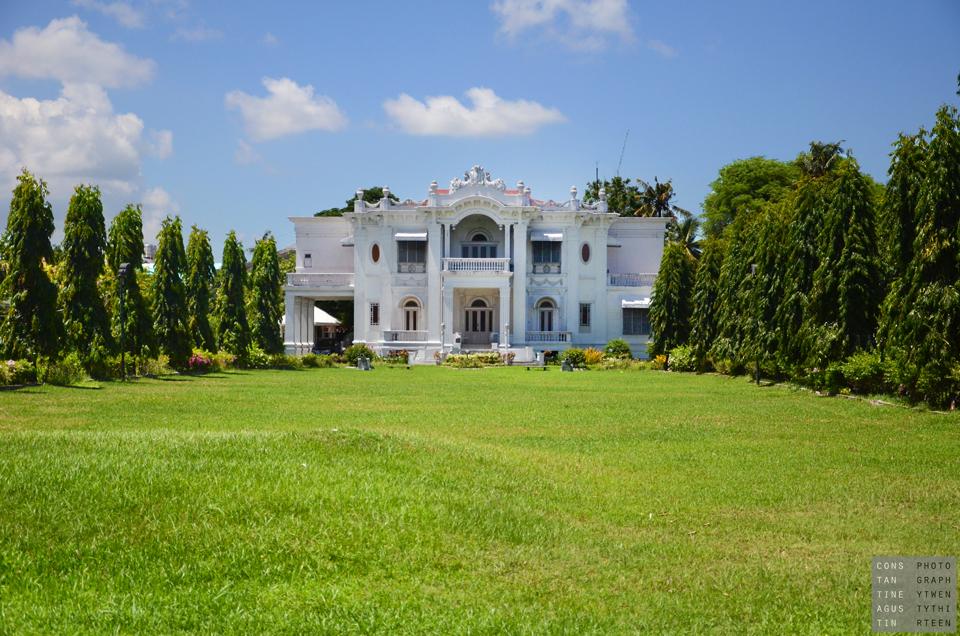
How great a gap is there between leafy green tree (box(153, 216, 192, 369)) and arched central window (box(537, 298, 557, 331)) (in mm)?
23265

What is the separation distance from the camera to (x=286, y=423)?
16.5 m

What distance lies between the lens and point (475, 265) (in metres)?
→ 53.1

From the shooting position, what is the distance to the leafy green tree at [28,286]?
24406mm

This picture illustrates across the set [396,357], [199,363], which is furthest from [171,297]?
[396,357]

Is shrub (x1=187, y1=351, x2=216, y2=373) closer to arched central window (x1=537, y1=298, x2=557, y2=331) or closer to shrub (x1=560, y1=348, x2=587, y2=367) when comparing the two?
shrub (x1=560, y1=348, x2=587, y2=367)

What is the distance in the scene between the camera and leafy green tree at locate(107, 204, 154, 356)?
102ft

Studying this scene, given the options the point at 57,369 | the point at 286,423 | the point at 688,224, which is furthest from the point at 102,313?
the point at 688,224

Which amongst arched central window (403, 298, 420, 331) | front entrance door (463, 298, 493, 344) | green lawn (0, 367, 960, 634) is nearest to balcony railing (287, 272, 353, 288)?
arched central window (403, 298, 420, 331)

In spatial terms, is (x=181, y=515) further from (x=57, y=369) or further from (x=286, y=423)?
(x=57, y=369)

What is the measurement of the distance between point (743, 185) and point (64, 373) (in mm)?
47941

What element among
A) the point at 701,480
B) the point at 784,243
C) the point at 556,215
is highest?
the point at 556,215

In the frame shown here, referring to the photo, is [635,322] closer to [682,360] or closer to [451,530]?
[682,360]

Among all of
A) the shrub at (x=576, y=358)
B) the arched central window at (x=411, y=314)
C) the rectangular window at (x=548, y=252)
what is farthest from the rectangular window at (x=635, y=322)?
the arched central window at (x=411, y=314)

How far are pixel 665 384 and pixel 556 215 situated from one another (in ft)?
79.3
